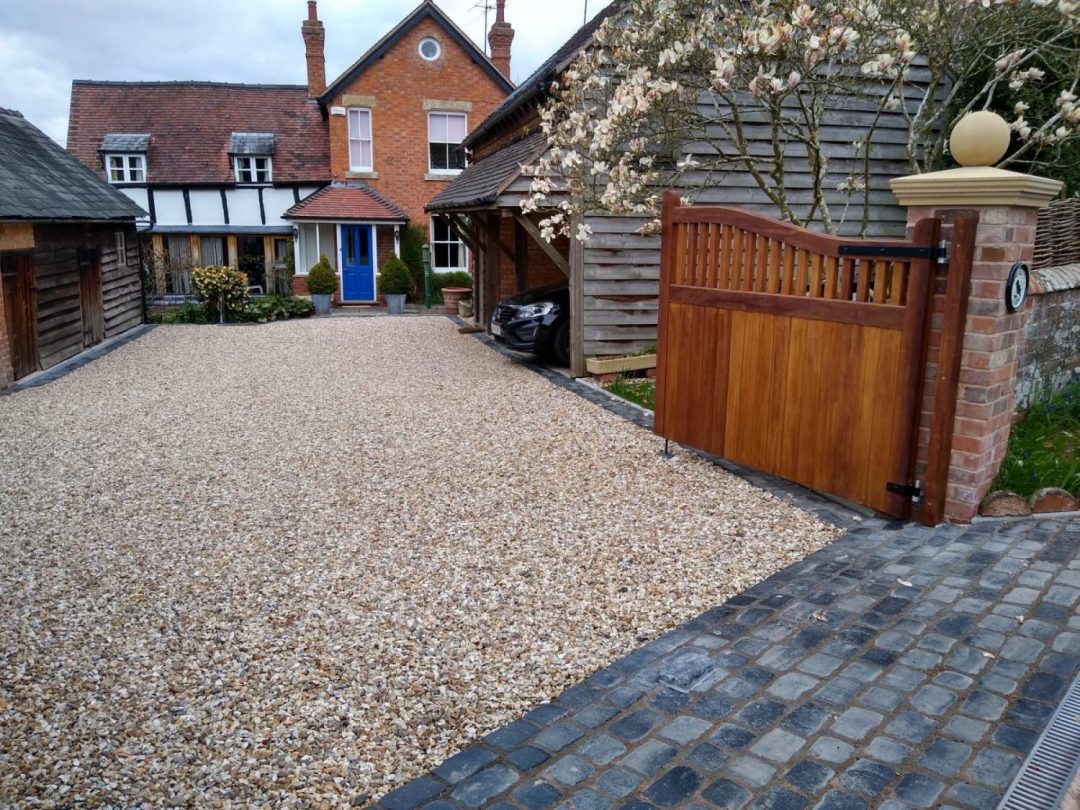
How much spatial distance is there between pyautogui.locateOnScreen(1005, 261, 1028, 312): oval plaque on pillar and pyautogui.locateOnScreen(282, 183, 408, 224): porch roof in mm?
19523

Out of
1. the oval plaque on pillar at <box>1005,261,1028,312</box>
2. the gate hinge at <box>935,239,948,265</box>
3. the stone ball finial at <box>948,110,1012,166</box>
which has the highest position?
the stone ball finial at <box>948,110,1012,166</box>

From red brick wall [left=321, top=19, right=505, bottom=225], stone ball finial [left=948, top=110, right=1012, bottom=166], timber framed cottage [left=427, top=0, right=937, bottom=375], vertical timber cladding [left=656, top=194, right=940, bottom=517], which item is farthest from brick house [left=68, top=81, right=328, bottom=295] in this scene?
stone ball finial [left=948, top=110, right=1012, bottom=166]

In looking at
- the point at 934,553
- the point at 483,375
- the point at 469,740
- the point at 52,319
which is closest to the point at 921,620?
the point at 934,553

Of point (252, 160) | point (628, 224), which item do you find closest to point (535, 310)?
point (628, 224)

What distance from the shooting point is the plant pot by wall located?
21094mm

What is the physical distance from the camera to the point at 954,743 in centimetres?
288

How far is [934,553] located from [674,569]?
1389mm

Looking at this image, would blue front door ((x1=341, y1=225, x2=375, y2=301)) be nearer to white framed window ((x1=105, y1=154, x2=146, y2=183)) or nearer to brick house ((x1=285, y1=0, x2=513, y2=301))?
brick house ((x1=285, y1=0, x2=513, y2=301))

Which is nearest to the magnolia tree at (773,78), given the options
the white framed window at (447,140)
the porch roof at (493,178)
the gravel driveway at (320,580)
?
the porch roof at (493,178)

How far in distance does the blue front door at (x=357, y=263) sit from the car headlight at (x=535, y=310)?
12603 mm

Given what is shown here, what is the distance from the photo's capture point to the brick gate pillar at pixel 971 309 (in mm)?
4613

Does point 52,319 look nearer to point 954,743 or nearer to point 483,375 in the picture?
point 483,375

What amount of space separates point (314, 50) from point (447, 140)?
16.1ft

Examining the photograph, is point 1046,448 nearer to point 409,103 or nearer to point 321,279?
point 321,279
